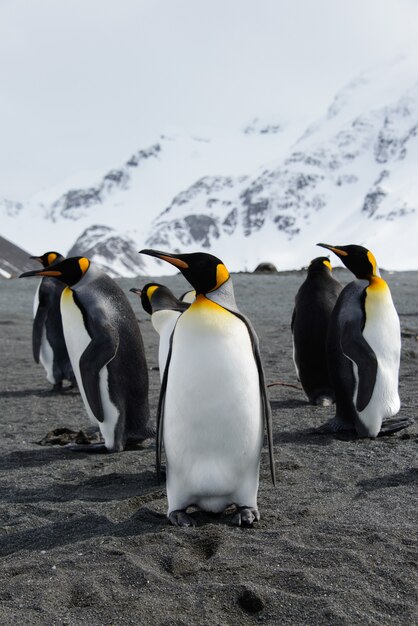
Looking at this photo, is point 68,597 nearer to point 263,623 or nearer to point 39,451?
point 263,623

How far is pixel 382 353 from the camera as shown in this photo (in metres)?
5.56

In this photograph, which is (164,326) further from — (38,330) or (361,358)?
(38,330)

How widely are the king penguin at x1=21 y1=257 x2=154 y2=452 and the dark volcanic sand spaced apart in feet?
0.69

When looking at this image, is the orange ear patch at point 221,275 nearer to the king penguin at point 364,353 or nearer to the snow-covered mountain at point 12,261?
Answer: the king penguin at point 364,353

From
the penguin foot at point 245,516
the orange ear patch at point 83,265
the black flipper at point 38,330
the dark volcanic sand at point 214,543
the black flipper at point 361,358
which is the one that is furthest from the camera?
the black flipper at point 38,330

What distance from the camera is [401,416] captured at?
5965mm

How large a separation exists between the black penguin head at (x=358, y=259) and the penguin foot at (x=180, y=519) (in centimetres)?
247

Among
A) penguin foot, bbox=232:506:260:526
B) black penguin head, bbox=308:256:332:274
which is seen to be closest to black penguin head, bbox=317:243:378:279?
black penguin head, bbox=308:256:332:274

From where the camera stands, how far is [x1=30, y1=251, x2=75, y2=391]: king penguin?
8008mm

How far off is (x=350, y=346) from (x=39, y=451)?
199cm

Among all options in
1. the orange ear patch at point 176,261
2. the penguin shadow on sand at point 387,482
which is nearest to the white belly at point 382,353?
the penguin shadow on sand at point 387,482

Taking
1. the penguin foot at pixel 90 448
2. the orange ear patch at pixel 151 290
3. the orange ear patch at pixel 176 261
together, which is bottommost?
the penguin foot at pixel 90 448

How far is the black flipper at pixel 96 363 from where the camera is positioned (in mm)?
5199

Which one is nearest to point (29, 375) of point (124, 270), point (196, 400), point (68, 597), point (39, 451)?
point (39, 451)
